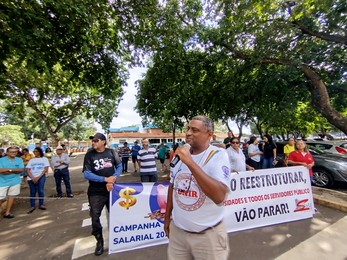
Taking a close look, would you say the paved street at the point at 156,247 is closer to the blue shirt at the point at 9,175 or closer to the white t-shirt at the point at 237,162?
the blue shirt at the point at 9,175

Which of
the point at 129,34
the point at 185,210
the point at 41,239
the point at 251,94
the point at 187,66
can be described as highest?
the point at 129,34

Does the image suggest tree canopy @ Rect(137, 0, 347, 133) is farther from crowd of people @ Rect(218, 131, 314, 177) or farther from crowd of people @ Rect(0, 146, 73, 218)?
crowd of people @ Rect(0, 146, 73, 218)

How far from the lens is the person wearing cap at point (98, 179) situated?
11.1 ft

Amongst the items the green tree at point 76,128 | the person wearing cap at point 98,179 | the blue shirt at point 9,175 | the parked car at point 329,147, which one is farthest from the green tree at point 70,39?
the green tree at point 76,128

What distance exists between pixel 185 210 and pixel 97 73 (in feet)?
21.1

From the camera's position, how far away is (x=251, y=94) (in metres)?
9.45

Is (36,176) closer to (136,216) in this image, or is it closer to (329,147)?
(136,216)

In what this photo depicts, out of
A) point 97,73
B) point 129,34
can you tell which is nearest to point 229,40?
point 129,34

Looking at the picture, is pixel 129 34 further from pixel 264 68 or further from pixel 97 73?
pixel 264 68

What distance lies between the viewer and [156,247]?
3588 millimetres

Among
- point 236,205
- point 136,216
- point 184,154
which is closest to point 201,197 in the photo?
point 184,154

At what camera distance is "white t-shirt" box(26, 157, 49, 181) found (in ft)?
19.7

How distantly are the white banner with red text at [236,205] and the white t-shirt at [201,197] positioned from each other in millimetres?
2053

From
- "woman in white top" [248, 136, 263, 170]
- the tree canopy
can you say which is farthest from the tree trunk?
"woman in white top" [248, 136, 263, 170]
